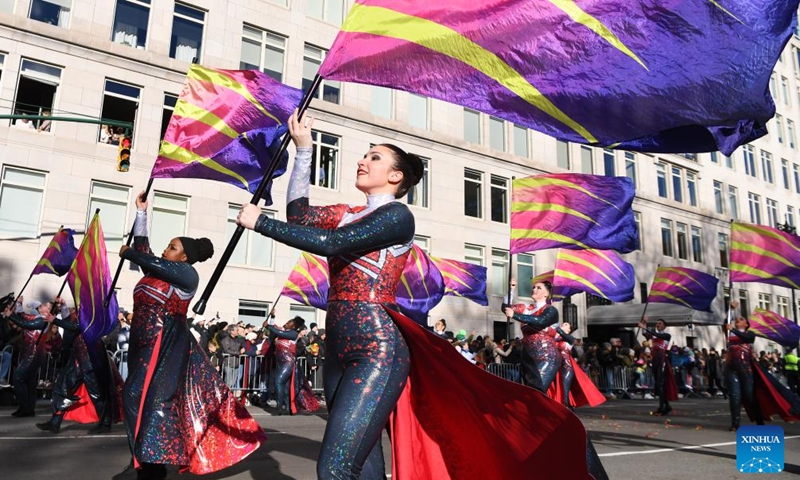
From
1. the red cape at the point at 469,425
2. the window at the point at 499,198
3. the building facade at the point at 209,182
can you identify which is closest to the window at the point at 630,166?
the building facade at the point at 209,182

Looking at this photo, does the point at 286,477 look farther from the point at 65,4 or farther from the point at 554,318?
the point at 65,4

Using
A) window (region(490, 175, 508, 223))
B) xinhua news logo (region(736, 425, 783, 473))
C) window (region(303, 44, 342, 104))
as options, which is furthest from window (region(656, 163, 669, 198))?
xinhua news logo (region(736, 425, 783, 473))

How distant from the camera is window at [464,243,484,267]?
27047 millimetres

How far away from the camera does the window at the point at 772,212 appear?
145 feet

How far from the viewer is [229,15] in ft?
73.7

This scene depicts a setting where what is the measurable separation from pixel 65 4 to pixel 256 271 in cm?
1010

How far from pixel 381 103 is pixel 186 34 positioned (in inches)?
314

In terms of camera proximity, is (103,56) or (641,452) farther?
(103,56)


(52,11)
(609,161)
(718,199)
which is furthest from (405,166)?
(718,199)

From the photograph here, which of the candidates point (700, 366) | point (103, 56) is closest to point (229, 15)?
point (103, 56)

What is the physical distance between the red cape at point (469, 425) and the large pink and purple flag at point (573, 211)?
7782 mm

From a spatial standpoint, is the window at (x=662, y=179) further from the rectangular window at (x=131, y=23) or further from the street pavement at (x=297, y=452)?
the rectangular window at (x=131, y=23)

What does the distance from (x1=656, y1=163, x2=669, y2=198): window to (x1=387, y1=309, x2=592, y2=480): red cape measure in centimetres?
3680

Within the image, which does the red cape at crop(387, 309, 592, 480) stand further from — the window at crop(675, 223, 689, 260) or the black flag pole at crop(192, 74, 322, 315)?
the window at crop(675, 223, 689, 260)
